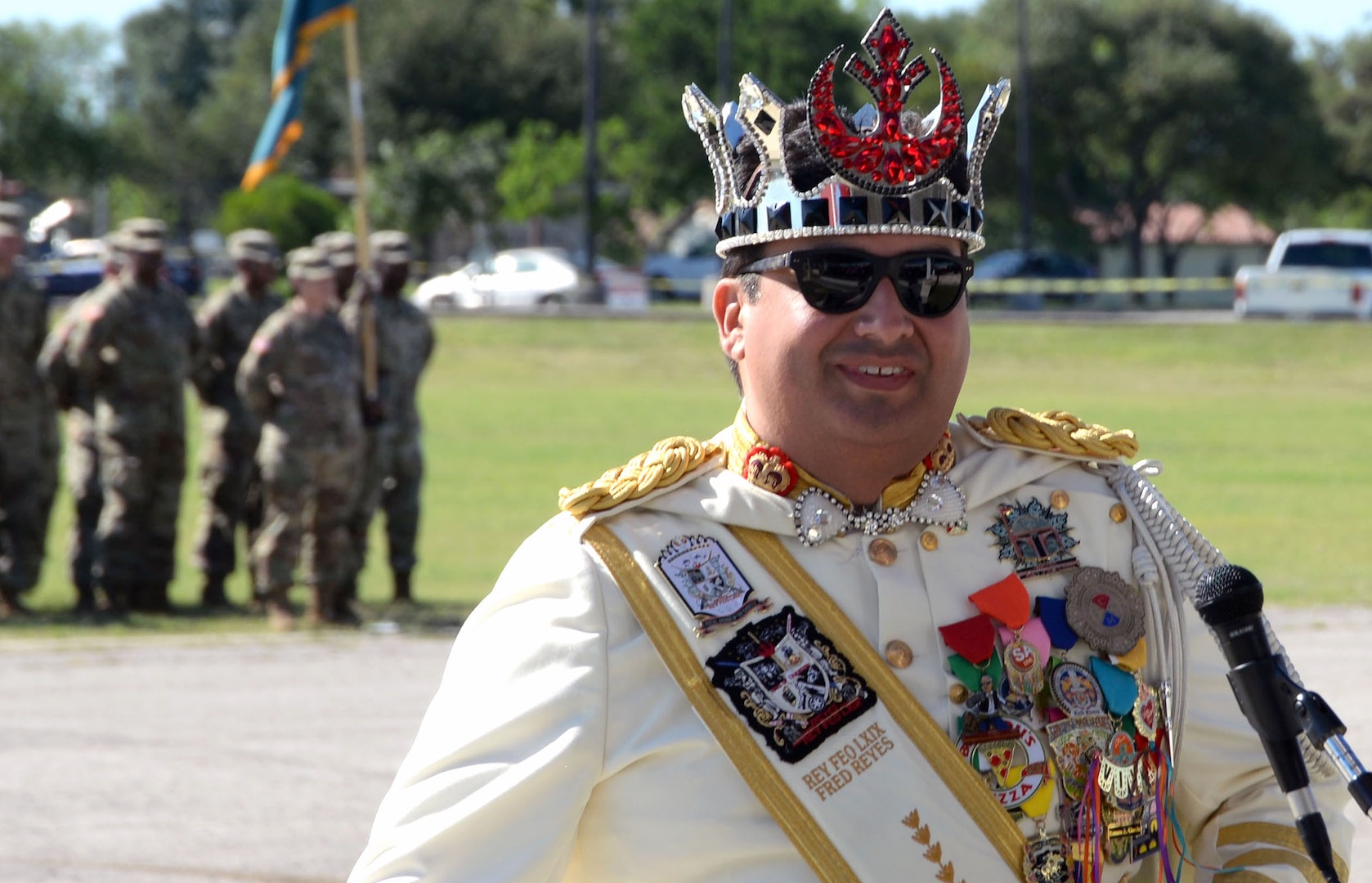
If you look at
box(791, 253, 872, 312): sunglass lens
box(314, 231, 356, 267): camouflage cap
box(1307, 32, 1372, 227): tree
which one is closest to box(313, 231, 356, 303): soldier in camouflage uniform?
box(314, 231, 356, 267): camouflage cap

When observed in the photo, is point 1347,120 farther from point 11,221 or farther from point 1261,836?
point 1261,836

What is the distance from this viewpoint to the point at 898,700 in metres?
2.57

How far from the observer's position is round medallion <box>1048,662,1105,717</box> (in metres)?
2.65

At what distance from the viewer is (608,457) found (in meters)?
19.2

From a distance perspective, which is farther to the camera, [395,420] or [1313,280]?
[1313,280]

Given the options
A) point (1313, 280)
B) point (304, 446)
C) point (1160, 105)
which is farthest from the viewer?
point (1160, 105)

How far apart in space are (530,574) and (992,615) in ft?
2.03

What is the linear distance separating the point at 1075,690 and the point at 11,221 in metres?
10.1

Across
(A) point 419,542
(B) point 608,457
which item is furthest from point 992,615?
(B) point 608,457

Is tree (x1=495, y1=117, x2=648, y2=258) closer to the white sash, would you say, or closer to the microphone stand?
the white sash

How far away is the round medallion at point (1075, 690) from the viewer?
2.65 m

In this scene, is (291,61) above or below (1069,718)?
above

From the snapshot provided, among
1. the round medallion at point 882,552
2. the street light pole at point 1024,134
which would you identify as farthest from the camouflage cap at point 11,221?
the street light pole at point 1024,134

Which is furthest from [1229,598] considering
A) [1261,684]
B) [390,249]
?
[390,249]
